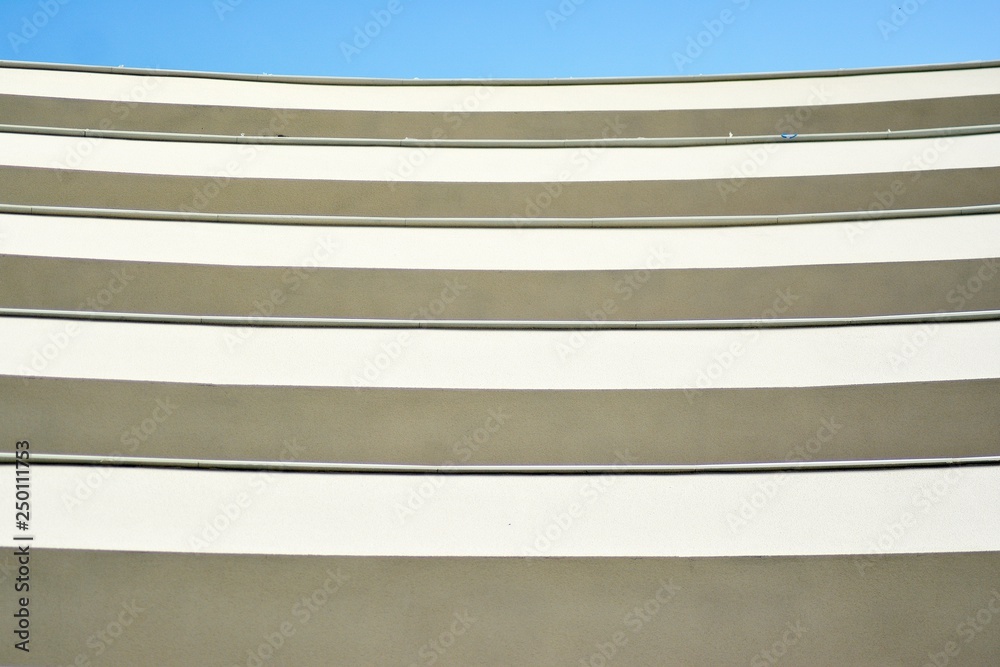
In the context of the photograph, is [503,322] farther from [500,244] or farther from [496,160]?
[496,160]

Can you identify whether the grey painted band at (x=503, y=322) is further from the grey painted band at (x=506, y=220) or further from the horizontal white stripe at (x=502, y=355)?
the grey painted band at (x=506, y=220)

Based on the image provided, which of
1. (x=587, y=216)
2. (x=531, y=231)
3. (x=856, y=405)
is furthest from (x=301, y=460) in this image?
(x=587, y=216)

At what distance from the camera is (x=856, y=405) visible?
6.71 m

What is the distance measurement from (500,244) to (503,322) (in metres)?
1.60

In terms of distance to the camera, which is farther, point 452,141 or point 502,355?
point 452,141

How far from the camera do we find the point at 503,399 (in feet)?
22.4

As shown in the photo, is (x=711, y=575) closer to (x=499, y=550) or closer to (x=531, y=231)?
(x=499, y=550)

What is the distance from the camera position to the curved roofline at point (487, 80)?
44.8 ft

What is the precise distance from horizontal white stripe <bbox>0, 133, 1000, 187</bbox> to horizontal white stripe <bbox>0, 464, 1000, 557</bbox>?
5580 mm

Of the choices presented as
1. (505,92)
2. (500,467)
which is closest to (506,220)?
(500,467)

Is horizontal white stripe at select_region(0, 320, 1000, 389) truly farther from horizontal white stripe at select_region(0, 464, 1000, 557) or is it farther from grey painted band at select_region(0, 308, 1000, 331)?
horizontal white stripe at select_region(0, 464, 1000, 557)

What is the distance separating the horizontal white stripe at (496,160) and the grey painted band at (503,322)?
3.38 meters

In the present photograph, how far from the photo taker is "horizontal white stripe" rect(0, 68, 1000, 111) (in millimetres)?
13109

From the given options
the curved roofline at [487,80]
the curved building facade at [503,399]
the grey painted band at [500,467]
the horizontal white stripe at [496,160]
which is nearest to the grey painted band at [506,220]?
the curved building facade at [503,399]
